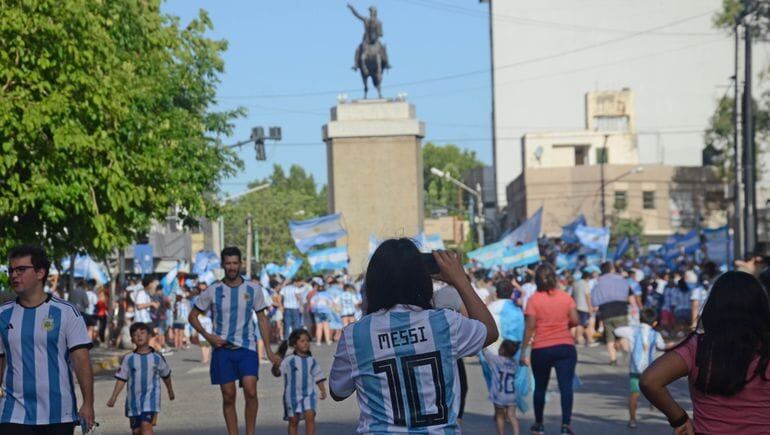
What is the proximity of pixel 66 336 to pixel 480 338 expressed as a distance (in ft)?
10.0

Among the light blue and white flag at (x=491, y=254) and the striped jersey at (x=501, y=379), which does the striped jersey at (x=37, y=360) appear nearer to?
the striped jersey at (x=501, y=379)

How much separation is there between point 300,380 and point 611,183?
76802 mm

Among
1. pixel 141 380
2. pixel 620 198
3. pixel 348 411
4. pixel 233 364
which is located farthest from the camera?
pixel 620 198

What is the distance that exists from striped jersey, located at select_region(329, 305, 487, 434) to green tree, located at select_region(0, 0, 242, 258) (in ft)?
40.8

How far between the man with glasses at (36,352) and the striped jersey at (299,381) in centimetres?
449

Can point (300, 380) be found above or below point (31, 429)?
below

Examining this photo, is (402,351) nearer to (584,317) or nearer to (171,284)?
(584,317)

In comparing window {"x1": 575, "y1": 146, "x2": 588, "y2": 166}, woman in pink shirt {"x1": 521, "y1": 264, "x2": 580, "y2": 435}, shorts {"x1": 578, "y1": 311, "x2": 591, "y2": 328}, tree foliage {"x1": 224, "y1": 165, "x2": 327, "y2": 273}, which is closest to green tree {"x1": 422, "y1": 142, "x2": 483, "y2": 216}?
tree foliage {"x1": 224, "y1": 165, "x2": 327, "y2": 273}

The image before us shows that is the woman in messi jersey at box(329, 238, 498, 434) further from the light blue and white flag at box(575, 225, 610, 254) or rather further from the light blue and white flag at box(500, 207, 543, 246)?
the light blue and white flag at box(575, 225, 610, 254)

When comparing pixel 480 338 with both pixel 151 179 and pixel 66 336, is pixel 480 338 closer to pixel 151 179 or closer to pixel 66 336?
pixel 66 336

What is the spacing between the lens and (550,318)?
13289mm

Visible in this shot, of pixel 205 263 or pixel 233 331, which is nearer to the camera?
pixel 233 331

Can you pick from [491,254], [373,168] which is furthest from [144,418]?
[373,168]

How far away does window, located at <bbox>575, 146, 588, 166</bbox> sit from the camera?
94688 mm
